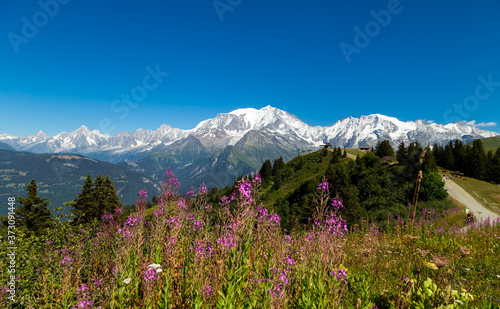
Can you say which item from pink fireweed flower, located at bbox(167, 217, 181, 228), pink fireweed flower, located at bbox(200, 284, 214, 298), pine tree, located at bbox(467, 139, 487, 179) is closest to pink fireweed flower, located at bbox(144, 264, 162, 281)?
pink fireweed flower, located at bbox(200, 284, 214, 298)

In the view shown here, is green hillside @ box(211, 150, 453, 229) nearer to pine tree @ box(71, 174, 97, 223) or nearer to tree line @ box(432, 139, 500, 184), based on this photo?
tree line @ box(432, 139, 500, 184)

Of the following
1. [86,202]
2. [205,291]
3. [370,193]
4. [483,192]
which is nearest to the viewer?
[205,291]

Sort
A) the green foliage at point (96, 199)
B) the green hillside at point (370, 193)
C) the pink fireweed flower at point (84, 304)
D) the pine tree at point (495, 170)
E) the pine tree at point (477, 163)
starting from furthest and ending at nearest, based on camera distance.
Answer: the pine tree at point (477, 163)
the pine tree at point (495, 170)
the green hillside at point (370, 193)
the green foliage at point (96, 199)
the pink fireweed flower at point (84, 304)

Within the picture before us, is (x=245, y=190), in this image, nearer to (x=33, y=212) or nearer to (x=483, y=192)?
(x=33, y=212)

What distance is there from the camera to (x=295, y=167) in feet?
335

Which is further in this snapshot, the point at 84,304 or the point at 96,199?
the point at 96,199

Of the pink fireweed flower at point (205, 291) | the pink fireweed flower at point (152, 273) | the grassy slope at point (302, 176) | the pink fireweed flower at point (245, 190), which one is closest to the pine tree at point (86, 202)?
the pink fireweed flower at point (152, 273)

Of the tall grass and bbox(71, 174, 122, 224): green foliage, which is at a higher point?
the tall grass

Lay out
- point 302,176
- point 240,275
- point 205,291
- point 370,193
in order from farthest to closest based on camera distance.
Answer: point 302,176 < point 370,193 < point 205,291 < point 240,275

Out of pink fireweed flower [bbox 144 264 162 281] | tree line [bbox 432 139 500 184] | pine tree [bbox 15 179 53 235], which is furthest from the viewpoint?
tree line [bbox 432 139 500 184]

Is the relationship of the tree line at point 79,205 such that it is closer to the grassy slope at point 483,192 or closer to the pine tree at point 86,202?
the pine tree at point 86,202

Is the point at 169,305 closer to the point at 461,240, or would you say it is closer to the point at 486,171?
the point at 461,240

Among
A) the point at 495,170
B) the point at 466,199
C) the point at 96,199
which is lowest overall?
the point at 96,199

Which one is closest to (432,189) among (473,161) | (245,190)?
(473,161)
